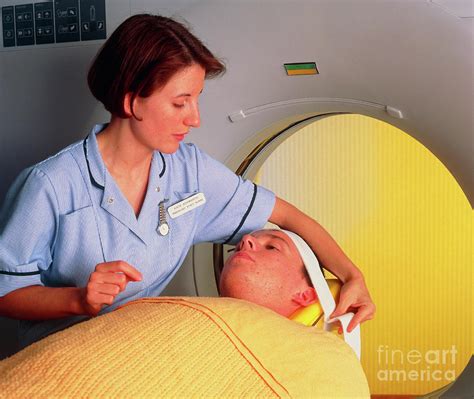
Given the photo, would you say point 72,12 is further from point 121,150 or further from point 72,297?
point 72,297

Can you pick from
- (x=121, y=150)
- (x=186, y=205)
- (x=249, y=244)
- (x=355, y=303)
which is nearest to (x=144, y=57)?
(x=121, y=150)

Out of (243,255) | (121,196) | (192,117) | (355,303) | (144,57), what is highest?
(144,57)

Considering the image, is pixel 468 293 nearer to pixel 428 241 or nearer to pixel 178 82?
pixel 428 241

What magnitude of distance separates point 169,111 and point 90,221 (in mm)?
292

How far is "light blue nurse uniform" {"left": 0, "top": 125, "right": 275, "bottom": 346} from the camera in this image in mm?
1660

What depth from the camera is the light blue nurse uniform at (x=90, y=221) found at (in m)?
1.66

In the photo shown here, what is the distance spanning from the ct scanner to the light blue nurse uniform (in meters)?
0.22

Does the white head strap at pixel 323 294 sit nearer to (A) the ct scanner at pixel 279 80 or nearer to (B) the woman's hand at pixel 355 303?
(B) the woman's hand at pixel 355 303

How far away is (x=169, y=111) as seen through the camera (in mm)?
1694

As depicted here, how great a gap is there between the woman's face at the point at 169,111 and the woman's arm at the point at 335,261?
1.27ft

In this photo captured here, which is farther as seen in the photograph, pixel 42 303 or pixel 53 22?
pixel 53 22

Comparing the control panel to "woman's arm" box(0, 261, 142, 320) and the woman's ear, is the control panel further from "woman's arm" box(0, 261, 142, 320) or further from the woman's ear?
"woman's arm" box(0, 261, 142, 320)

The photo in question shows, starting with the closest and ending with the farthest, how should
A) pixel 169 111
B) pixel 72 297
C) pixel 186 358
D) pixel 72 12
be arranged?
1. pixel 186 358
2. pixel 72 297
3. pixel 169 111
4. pixel 72 12

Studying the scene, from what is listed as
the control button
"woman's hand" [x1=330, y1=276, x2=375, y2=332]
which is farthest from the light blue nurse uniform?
the control button
